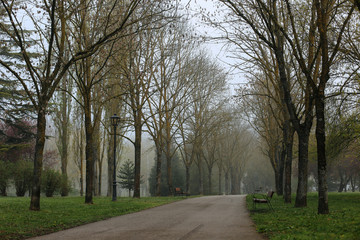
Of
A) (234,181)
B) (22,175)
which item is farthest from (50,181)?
(234,181)

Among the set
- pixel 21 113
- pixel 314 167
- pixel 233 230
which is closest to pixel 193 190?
pixel 314 167

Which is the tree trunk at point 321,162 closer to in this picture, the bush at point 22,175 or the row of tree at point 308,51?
the row of tree at point 308,51

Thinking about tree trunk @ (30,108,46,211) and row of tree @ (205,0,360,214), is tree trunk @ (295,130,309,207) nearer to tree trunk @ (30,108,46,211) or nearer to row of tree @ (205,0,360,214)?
row of tree @ (205,0,360,214)

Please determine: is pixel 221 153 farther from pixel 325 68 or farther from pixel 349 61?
pixel 325 68

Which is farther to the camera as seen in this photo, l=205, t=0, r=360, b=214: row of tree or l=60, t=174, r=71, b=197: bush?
l=60, t=174, r=71, b=197: bush

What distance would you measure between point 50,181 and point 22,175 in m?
1.97

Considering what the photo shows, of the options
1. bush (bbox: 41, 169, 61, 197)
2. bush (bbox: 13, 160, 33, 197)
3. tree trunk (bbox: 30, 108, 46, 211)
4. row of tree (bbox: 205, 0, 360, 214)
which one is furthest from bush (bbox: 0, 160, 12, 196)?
row of tree (bbox: 205, 0, 360, 214)

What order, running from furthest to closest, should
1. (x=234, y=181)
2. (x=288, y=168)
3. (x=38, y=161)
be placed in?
(x=234, y=181) < (x=288, y=168) < (x=38, y=161)

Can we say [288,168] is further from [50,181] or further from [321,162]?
[50,181]

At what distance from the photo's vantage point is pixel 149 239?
792cm

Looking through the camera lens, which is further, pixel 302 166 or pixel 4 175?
pixel 4 175

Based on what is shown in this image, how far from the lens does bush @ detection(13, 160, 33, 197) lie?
25.2 m

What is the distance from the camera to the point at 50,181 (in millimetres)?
A: 25672

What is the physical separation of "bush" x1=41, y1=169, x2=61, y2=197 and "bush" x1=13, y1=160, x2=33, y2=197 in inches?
45.7
